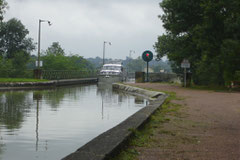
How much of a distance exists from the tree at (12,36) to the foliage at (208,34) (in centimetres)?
5005

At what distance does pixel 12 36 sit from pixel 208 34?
56786mm

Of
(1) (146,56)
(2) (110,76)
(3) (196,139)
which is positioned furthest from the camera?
(2) (110,76)

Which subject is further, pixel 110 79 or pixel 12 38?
pixel 12 38

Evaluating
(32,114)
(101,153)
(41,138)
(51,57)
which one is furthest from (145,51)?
(101,153)

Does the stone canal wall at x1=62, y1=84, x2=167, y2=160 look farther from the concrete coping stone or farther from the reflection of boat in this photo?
the reflection of boat

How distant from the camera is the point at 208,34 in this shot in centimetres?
2606

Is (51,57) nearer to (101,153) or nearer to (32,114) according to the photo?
(32,114)

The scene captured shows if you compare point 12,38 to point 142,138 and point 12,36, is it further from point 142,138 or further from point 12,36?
point 142,138

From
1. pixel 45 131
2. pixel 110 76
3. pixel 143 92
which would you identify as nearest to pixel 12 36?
pixel 110 76

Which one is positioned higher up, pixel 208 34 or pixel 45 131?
pixel 208 34

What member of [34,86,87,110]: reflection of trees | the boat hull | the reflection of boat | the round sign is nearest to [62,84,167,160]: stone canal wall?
[34,86,87,110]: reflection of trees

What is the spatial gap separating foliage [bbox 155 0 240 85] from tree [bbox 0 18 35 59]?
50.0 m

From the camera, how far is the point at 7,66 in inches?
2133

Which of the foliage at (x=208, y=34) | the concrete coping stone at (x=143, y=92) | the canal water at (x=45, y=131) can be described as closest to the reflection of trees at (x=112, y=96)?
the concrete coping stone at (x=143, y=92)
